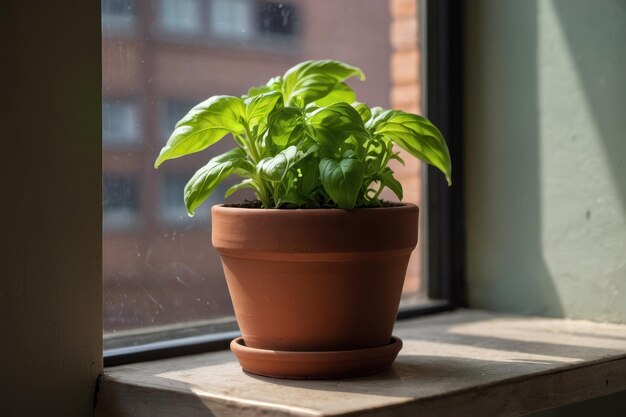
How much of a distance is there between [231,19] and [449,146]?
56 centimetres

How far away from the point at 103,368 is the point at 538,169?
94 cm

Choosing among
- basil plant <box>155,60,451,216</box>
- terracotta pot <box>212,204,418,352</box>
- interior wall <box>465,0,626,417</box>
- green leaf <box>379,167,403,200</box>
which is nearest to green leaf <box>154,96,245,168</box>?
basil plant <box>155,60,451,216</box>

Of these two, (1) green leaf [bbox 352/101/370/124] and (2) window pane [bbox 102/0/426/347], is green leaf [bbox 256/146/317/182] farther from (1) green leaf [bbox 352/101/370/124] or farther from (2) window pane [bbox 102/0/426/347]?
(2) window pane [bbox 102/0/426/347]

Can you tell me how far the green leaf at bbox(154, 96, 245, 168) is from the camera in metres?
1.24

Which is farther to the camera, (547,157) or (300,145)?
(547,157)

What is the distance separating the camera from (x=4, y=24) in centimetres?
117

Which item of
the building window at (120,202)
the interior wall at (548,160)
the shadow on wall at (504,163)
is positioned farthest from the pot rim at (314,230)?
the shadow on wall at (504,163)

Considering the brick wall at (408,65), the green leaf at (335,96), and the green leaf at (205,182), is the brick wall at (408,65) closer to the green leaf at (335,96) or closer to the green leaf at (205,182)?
the green leaf at (335,96)

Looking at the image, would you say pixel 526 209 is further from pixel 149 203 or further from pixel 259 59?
pixel 149 203

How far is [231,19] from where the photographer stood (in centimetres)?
164

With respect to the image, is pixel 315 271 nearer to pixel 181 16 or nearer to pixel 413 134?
pixel 413 134

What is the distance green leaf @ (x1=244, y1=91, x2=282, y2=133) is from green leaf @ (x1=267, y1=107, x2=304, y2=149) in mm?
31

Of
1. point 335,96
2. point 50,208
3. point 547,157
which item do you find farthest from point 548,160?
point 50,208

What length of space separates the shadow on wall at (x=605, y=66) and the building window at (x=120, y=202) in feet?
2.82
